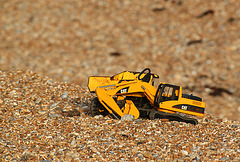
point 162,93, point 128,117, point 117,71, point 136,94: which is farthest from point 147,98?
point 117,71

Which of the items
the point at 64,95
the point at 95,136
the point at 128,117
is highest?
the point at 64,95

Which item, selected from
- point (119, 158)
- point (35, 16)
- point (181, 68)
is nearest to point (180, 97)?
point (119, 158)

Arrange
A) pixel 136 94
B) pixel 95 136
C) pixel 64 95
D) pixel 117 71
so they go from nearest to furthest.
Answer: pixel 95 136
pixel 136 94
pixel 64 95
pixel 117 71

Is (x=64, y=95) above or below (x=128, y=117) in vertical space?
above

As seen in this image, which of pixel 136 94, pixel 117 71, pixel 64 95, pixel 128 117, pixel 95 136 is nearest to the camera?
pixel 95 136

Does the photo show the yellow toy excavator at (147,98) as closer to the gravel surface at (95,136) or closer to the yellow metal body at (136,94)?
the yellow metal body at (136,94)

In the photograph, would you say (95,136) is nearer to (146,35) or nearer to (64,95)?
(64,95)

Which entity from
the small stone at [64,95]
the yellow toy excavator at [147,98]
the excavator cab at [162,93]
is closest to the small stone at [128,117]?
the yellow toy excavator at [147,98]
